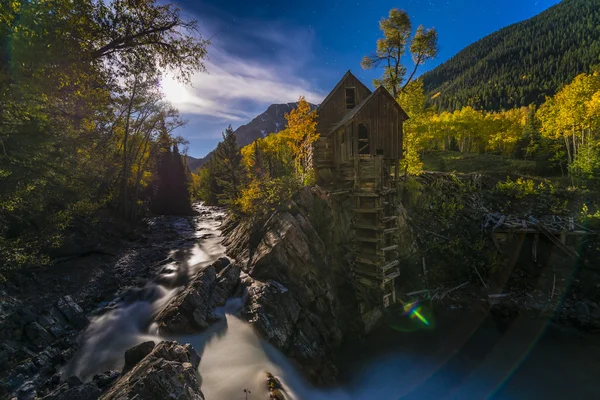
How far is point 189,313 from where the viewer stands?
10.5 meters

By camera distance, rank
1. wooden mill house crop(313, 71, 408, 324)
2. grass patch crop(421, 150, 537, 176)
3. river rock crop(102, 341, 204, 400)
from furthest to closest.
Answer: grass patch crop(421, 150, 537, 176) < wooden mill house crop(313, 71, 408, 324) < river rock crop(102, 341, 204, 400)

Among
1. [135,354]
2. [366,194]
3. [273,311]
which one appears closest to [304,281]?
[273,311]

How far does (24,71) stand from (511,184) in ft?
105

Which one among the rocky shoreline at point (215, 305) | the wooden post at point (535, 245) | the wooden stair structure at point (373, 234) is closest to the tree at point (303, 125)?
the wooden stair structure at point (373, 234)

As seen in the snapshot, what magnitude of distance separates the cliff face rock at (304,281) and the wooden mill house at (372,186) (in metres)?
1.13

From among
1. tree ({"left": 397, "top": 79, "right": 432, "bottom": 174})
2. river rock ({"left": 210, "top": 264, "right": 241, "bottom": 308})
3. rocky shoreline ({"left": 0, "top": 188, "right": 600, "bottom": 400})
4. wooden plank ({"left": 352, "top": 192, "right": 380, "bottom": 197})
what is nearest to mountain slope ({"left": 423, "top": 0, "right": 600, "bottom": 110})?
tree ({"left": 397, "top": 79, "right": 432, "bottom": 174})

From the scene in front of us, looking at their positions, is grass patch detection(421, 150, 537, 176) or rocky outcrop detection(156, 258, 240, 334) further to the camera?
grass patch detection(421, 150, 537, 176)

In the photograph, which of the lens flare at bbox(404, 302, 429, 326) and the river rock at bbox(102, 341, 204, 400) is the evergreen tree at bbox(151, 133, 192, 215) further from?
the river rock at bbox(102, 341, 204, 400)

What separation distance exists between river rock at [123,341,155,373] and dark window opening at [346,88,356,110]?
20436 mm

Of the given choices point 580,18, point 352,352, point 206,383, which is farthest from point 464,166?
point 580,18

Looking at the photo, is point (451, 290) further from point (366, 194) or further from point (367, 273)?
point (366, 194)

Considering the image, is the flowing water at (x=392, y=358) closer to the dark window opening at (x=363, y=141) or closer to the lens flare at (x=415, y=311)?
the lens flare at (x=415, y=311)

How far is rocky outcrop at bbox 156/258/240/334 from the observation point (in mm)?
10250

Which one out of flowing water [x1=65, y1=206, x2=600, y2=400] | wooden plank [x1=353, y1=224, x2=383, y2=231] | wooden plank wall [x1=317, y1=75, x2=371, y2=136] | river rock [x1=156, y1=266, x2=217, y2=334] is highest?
wooden plank wall [x1=317, y1=75, x2=371, y2=136]
